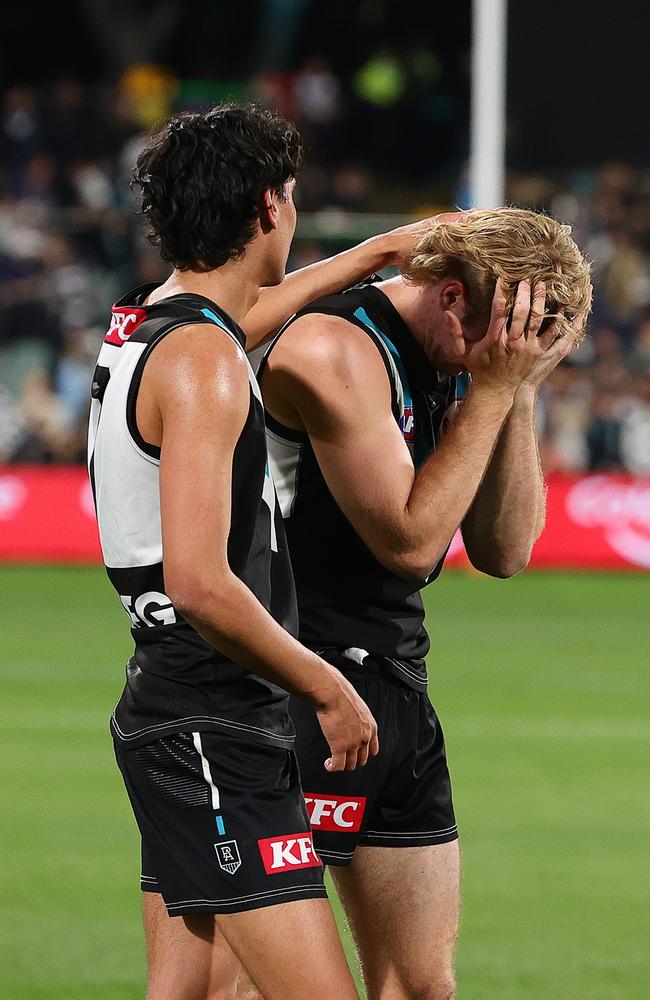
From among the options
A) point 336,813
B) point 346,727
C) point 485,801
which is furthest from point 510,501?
point 485,801

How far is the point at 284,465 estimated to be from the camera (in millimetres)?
3537

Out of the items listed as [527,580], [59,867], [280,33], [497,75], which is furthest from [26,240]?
[59,867]

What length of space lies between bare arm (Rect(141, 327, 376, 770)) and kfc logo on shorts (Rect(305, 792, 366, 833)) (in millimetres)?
798

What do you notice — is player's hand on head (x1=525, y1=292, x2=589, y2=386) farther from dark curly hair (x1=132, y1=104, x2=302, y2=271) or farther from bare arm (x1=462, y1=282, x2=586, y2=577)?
dark curly hair (x1=132, y1=104, x2=302, y2=271)

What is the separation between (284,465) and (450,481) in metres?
0.47

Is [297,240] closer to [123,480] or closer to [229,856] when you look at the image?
[123,480]

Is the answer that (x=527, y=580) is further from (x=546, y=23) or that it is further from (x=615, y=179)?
(x=546, y=23)

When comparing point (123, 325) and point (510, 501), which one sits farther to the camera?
point (510, 501)

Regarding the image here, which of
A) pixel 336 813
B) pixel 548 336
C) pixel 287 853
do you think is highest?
pixel 548 336

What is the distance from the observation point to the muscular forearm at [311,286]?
3.71 metres

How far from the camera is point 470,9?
24.3 metres

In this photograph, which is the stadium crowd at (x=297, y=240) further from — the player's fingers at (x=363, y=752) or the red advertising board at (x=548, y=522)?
the player's fingers at (x=363, y=752)

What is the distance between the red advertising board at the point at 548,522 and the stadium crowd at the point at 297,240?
3.80 feet

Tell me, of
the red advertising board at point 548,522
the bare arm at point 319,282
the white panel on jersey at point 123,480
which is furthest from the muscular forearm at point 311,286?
the red advertising board at point 548,522
